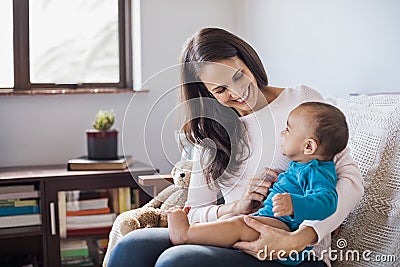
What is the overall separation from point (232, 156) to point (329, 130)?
0.32 metres

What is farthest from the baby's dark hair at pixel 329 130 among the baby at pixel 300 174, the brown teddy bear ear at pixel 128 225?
the brown teddy bear ear at pixel 128 225

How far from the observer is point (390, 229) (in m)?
1.58

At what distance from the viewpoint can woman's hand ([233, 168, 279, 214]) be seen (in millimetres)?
1616

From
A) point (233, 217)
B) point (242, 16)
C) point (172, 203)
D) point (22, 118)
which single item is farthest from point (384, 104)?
point (22, 118)

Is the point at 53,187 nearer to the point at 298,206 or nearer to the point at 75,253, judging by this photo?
the point at 75,253

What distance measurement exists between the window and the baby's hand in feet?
6.23

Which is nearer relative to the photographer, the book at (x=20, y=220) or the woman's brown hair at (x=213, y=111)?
the woman's brown hair at (x=213, y=111)

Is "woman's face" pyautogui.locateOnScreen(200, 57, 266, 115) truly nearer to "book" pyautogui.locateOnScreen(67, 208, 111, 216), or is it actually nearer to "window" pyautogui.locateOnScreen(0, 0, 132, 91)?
"book" pyautogui.locateOnScreen(67, 208, 111, 216)

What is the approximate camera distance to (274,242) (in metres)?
1.45

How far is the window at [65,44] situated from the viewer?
301cm

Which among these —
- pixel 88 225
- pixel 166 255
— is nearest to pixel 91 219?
pixel 88 225

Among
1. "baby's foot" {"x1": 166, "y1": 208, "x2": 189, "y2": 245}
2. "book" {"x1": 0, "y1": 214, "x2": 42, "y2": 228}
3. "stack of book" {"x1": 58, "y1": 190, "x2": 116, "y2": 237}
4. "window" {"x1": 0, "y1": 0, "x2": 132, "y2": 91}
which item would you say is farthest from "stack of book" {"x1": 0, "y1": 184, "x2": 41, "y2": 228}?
"baby's foot" {"x1": 166, "y1": 208, "x2": 189, "y2": 245}

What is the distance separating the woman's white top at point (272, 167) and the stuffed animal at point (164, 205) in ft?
0.66
